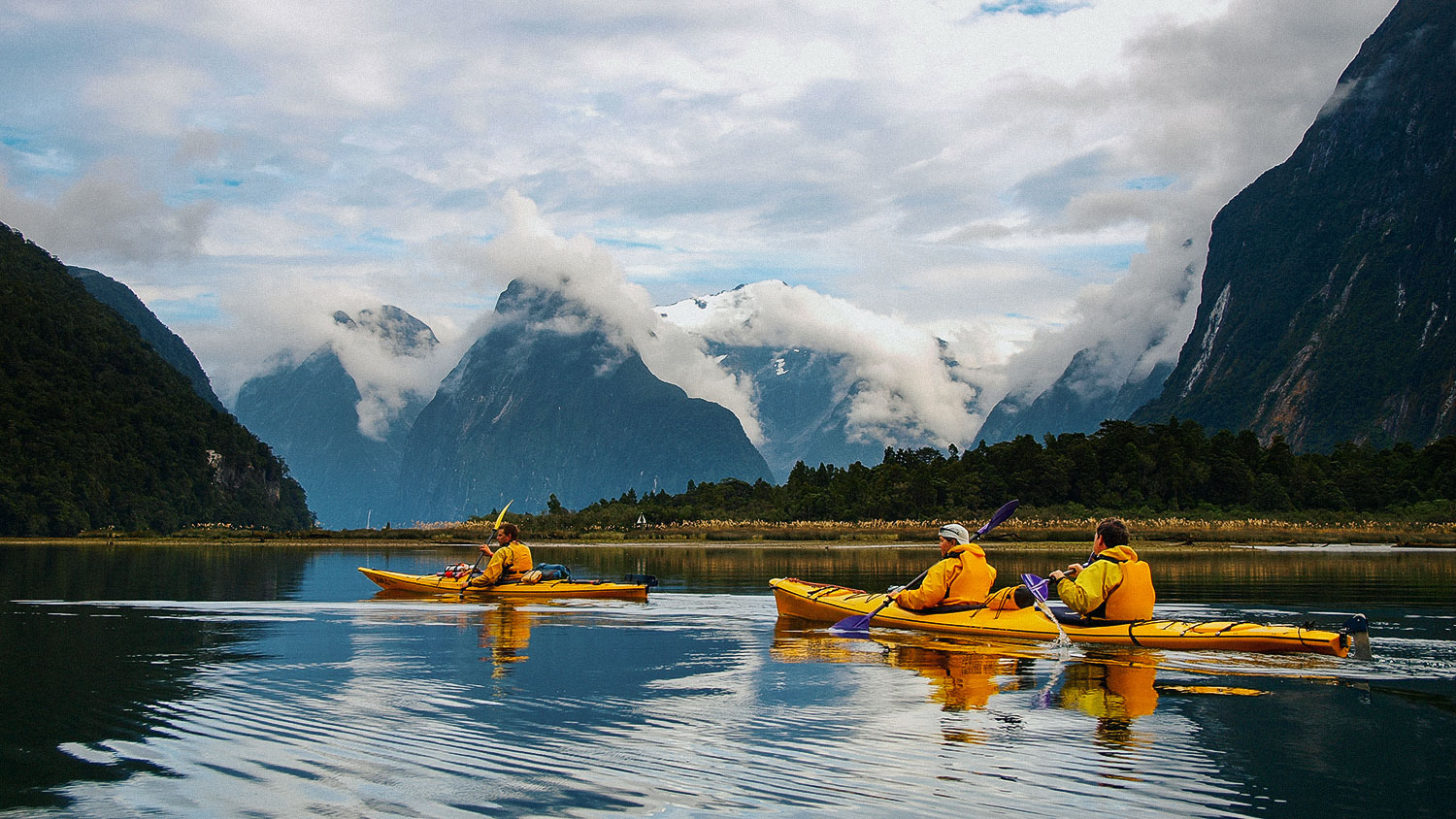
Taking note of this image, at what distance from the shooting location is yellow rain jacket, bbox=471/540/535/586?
30.3 m

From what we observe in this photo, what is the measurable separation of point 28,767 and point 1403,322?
6669 inches

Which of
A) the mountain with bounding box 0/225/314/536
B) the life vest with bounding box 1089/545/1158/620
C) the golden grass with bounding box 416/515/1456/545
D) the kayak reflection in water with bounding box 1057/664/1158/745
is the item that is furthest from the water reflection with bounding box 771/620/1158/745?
the mountain with bounding box 0/225/314/536

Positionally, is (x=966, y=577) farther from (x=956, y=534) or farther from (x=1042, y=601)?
(x=1042, y=601)

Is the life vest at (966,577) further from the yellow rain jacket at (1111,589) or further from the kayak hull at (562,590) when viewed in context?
the kayak hull at (562,590)

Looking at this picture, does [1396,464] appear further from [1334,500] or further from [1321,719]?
[1321,719]

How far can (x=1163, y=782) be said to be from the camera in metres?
10.2

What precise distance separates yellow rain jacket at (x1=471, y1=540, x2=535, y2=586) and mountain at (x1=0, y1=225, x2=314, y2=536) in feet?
262

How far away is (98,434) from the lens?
111750 millimetres

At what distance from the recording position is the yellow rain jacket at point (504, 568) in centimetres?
3027

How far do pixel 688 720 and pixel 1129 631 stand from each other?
8376mm

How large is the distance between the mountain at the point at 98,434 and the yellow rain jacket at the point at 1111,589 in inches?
3807

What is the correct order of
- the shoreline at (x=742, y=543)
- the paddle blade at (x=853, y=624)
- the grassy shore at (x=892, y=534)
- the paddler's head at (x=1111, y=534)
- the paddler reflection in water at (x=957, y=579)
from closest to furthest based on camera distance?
the paddler's head at (x=1111, y=534), the paddler reflection in water at (x=957, y=579), the paddle blade at (x=853, y=624), the shoreline at (x=742, y=543), the grassy shore at (x=892, y=534)

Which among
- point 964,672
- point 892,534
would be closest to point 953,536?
point 964,672

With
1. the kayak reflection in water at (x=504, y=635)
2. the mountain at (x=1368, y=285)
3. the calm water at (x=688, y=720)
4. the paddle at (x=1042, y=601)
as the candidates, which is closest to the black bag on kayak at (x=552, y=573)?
the kayak reflection in water at (x=504, y=635)
